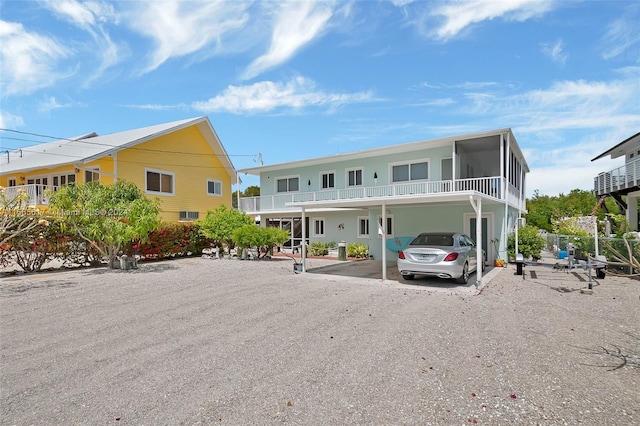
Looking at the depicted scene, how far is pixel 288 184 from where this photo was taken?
23.7m

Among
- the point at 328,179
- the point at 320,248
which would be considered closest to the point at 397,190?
the point at 328,179

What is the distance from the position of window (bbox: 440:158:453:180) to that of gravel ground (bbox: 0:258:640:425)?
8.95 meters

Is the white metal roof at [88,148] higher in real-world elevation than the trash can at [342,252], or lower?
higher

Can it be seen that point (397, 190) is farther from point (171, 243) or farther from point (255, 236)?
point (171, 243)

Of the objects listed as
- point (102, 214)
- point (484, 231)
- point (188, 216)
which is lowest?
point (484, 231)

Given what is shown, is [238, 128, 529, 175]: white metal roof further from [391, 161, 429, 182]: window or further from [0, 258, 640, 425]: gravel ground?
[0, 258, 640, 425]: gravel ground

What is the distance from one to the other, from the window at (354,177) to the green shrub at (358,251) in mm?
3594

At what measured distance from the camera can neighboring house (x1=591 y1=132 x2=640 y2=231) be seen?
72.8 feet

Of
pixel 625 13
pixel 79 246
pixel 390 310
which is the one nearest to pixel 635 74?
pixel 625 13

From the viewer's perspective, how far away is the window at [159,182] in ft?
70.9

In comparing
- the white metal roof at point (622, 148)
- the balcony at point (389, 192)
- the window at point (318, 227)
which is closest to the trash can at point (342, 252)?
the balcony at point (389, 192)

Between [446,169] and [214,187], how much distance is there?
16.6 m

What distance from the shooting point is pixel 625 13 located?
877cm

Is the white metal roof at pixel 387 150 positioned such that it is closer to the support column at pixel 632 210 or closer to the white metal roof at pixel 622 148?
the white metal roof at pixel 622 148
